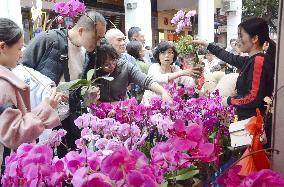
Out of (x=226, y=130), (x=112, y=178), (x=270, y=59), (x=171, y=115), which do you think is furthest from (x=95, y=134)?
(x=270, y=59)

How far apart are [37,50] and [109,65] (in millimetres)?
475

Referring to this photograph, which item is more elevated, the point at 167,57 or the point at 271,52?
the point at 271,52

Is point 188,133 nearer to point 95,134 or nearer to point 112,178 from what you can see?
point 112,178

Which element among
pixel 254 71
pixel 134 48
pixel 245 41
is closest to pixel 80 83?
pixel 254 71

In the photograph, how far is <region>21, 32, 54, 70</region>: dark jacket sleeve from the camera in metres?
2.48

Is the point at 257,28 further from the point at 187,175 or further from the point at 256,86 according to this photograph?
the point at 187,175

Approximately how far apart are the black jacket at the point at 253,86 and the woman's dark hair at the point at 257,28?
0.51 ft

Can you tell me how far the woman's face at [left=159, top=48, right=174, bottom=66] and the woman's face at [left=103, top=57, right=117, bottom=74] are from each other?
131cm

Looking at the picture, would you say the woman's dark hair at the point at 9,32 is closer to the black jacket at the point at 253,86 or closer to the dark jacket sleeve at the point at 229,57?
the black jacket at the point at 253,86

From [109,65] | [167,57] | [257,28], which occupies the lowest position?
[167,57]

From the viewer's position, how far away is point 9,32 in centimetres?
177

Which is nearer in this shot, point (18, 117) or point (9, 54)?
point (18, 117)

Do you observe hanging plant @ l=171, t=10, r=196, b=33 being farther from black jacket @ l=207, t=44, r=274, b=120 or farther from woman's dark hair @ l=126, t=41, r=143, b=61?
woman's dark hair @ l=126, t=41, r=143, b=61

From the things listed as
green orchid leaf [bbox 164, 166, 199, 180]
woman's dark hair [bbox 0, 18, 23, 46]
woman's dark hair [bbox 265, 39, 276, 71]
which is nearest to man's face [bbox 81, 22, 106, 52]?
woman's dark hair [bbox 0, 18, 23, 46]
